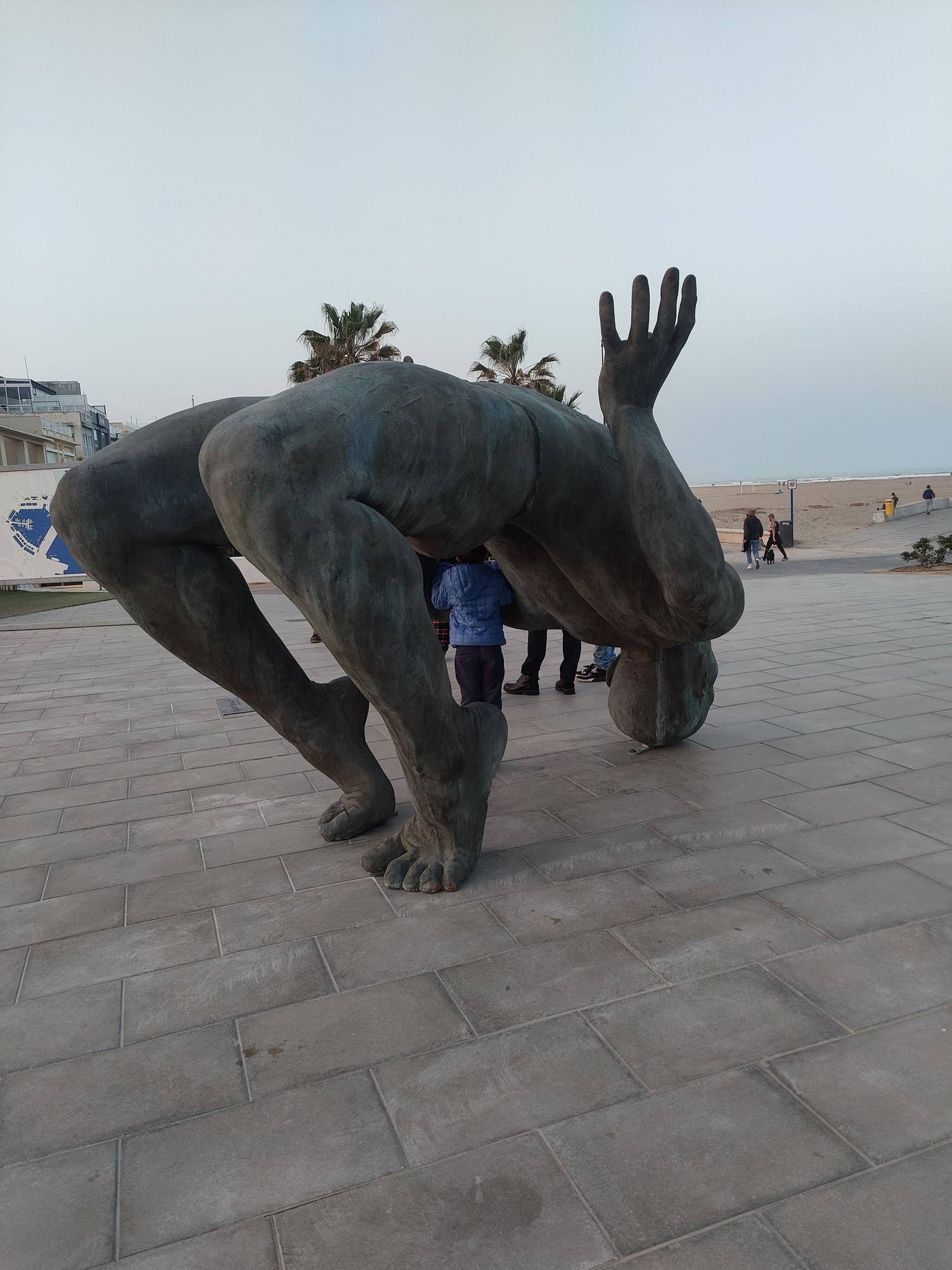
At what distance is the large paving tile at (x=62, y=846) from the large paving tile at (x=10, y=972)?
0.71 m

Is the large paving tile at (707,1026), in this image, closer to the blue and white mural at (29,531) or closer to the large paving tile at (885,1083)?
the large paving tile at (885,1083)

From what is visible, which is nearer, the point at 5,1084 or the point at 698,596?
the point at 5,1084

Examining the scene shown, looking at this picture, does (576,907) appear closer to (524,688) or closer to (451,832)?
(451,832)

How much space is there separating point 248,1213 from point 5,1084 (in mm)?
696

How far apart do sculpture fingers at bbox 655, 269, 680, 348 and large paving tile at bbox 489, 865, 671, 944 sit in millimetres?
1679

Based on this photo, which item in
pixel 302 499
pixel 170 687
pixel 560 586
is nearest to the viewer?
pixel 302 499

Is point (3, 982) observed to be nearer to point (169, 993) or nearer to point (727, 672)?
point (169, 993)

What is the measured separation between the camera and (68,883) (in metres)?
2.86

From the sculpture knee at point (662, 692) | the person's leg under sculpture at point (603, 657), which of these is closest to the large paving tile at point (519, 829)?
the sculpture knee at point (662, 692)

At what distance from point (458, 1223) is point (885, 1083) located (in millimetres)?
853

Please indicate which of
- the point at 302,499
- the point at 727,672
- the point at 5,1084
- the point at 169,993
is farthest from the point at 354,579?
the point at 727,672

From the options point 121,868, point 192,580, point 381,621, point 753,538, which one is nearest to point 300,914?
point 121,868

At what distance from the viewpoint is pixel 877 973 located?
2.09 metres

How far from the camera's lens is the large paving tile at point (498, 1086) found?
63.2 inches
